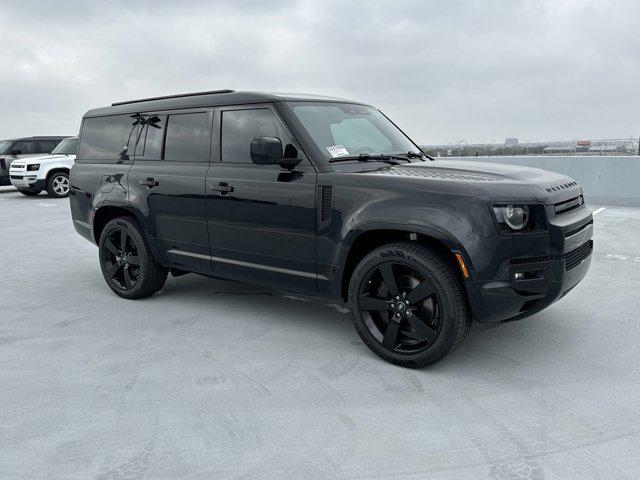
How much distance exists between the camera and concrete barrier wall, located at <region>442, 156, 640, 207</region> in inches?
512

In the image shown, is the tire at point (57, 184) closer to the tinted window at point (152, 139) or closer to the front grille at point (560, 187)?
the tinted window at point (152, 139)

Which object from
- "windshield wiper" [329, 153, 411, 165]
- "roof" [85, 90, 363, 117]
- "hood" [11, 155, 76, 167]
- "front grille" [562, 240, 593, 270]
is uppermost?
"roof" [85, 90, 363, 117]

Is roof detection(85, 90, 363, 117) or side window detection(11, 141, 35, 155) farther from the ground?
roof detection(85, 90, 363, 117)

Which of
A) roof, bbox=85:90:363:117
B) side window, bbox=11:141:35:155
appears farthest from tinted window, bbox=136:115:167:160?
side window, bbox=11:141:35:155

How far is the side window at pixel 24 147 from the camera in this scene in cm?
1834

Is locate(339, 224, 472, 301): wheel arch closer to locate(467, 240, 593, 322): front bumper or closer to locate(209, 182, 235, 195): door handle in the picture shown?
locate(467, 240, 593, 322): front bumper

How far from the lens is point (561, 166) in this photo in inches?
549

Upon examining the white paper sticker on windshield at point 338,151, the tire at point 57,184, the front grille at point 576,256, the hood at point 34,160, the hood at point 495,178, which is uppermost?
the white paper sticker on windshield at point 338,151

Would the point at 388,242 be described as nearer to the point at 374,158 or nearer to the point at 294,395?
the point at 374,158

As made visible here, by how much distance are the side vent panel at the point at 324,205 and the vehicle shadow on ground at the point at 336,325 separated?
89 centimetres

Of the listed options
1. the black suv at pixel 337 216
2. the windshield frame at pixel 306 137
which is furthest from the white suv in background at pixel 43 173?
the windshield frame at pixel 306 137

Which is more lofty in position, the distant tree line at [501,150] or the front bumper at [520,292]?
the distant tree line at [501,150]

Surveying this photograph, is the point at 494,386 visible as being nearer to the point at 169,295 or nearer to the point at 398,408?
the point at 398,408

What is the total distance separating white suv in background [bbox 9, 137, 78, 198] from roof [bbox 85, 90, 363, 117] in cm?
1241
